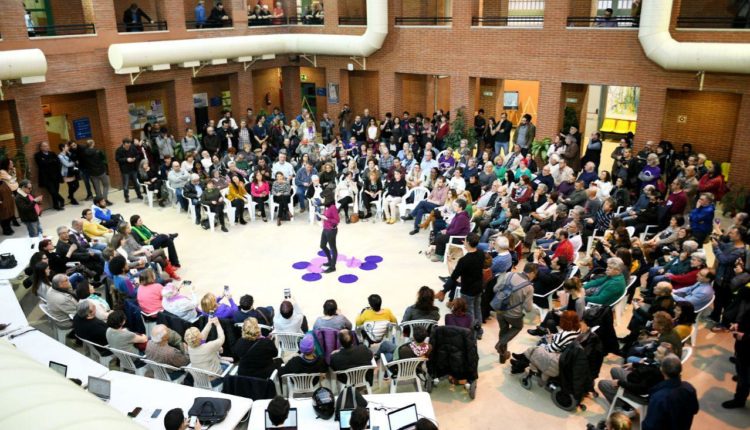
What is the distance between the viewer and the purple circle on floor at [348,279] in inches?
419

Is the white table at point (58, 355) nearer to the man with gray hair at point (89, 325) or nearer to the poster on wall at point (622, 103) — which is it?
the man with gray hair at point (89, 325)

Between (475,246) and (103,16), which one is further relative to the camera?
(103,16)

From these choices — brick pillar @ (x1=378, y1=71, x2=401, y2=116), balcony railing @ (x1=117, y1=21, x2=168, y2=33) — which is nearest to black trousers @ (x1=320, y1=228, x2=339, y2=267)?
brick pillar @ (x1=378, y1=71, x2=401, y2=116)

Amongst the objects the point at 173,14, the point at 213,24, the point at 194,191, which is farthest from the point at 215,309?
the point at 213,24

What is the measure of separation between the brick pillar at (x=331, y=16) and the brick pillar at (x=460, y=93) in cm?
478

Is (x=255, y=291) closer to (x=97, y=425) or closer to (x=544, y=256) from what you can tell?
(x=544, y=256)

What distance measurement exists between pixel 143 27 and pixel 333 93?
6.52m

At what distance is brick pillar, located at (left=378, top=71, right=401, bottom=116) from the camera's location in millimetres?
19047

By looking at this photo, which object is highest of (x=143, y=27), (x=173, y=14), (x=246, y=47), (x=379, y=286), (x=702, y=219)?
(x=173, y=14)

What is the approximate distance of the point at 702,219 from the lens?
33.5 feet

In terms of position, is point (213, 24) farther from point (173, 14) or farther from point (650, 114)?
point (650, 114)

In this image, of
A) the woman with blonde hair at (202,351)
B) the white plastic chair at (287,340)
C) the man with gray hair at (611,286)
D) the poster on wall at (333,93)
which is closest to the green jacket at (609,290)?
the man with gray hair at (611,286)

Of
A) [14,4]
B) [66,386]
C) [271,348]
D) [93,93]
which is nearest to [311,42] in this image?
[93,93]

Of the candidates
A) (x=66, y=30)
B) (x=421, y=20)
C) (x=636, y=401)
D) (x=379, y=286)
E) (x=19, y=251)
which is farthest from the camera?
(x=421, y=20)
